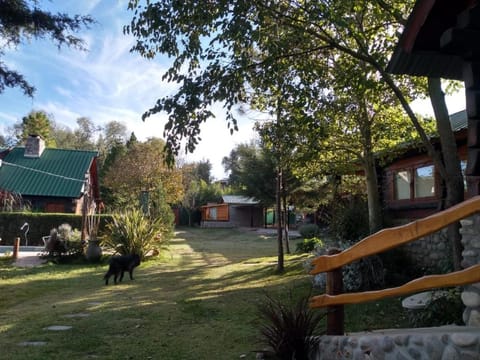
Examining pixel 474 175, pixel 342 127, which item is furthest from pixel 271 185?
pixel 474 175

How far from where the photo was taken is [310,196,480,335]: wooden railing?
2957 millimetres

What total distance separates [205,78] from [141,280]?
23.6 feet

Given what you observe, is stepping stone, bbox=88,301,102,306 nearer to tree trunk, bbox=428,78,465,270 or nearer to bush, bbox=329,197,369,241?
bush, bbox=329,197,369,241

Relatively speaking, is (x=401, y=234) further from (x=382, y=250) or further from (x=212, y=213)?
(x=212, y=213)

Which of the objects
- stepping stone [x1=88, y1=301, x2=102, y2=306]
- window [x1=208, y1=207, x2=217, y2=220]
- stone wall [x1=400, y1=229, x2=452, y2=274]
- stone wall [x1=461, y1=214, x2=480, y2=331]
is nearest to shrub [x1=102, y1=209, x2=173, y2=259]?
stepping stone [x1=88, y1=301, x2=102, y2=306]

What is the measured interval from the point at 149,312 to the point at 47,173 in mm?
20830

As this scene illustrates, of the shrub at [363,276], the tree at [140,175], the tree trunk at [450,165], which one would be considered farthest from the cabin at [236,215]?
the tree trunk at [450,165]

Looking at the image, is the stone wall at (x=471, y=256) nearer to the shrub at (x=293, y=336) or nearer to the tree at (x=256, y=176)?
the shrub at (x=293, y=336)

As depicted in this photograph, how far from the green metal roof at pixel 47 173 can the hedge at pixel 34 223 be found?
16.2 feet

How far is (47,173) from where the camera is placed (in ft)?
83.9

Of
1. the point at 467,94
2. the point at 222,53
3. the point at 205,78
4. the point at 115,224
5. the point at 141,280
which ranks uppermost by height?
the point at 222,53

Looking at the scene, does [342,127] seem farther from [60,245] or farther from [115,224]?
[60,245]

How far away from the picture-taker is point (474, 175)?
3.53 m

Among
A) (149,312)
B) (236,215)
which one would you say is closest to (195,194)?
(236,215)
